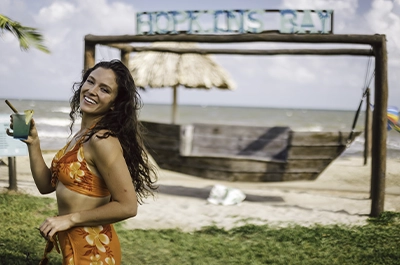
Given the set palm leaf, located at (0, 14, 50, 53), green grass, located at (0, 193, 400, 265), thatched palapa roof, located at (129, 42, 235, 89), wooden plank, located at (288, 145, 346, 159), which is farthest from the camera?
thatched palapa roof, located at (129, 42, 235, 89)

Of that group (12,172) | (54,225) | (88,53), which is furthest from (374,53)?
(54,225)

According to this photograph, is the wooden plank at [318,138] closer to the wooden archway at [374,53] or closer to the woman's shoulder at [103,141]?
the wooden archway at [374,53]

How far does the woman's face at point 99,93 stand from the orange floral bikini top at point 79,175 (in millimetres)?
128

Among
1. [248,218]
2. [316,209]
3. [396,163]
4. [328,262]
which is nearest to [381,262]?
[328,262]

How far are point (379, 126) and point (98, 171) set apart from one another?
5866mm

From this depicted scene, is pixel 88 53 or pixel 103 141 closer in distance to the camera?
pixel 103 141

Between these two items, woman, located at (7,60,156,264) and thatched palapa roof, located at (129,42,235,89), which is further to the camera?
thatched palapa roof, located at (129,42,235,89)

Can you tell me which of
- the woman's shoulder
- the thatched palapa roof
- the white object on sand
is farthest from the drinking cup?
the thatched palapa roof

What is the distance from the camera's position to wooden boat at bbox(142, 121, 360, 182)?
8.53 metres

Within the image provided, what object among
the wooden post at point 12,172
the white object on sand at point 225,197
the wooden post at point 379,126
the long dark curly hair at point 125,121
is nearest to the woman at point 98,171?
the long dark curly hair at point 125,121

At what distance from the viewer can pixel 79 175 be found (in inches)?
69.2

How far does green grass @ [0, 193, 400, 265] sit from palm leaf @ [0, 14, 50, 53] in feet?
6.95

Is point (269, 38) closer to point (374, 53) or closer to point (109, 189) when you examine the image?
point (374, 53)

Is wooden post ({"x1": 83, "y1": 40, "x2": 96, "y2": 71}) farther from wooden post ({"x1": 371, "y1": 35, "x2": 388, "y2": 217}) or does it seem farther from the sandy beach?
wooden post ({"x1": 371, "y1": 35, "x2": 388, "y2": 217})
